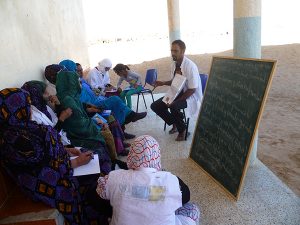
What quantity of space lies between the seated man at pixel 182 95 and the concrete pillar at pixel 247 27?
3.47 ft

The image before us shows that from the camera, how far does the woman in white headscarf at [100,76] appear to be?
6.06 meters

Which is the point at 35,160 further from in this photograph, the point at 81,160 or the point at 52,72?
the point at 52,72

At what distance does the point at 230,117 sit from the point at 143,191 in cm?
174

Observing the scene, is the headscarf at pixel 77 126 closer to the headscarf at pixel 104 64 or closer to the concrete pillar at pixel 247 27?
the concrete pillar at pixel 247 27

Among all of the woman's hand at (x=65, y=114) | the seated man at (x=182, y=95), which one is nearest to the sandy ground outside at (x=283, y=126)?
the seated man at (x=182, y=95)

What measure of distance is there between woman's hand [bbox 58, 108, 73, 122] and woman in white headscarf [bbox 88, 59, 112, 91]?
114 inches

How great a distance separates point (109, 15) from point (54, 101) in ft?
91.7

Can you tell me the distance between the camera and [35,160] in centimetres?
190

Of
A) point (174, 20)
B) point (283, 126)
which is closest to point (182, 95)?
point (283, 126)

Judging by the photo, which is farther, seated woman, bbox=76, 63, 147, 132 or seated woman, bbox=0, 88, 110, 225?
seated woman, bbox=76, 63, 147, 132

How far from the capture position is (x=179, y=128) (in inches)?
183

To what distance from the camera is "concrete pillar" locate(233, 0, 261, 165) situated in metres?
3.20

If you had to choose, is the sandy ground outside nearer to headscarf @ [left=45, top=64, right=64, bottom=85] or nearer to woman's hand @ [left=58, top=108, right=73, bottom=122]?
woman's hand @ [left=58, top=108, right=73, bottom=122]

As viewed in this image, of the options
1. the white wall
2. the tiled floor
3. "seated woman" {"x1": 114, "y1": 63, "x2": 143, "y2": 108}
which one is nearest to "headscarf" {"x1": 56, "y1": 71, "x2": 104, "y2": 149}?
the white wall
